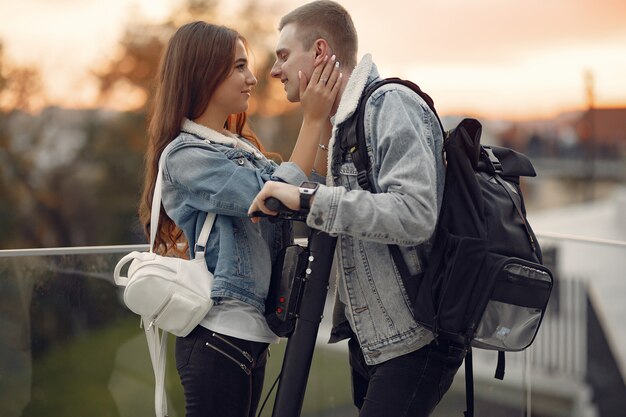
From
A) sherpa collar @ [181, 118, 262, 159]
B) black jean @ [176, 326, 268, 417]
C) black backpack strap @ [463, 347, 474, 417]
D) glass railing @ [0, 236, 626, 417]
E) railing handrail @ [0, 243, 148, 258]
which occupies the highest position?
sherpa collar @ [181, 118, 262, 159]

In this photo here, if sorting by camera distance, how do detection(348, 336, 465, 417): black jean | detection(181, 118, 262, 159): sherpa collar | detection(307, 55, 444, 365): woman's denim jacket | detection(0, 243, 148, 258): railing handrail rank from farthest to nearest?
detection(0, 243, 148, 258): railing handrail → detection(181, 118, 262, 159): sherpa collar → detection(348, 336, 465, 417): black jean → detection(307, 55, 444, 365): woman's denim jacket

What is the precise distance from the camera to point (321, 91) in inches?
84.6

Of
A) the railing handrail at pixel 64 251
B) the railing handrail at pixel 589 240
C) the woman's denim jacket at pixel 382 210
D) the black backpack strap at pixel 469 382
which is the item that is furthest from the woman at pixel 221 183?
the railing handrail at pixel 589 240

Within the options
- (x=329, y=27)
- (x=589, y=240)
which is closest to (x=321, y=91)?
(x=329, y=27)

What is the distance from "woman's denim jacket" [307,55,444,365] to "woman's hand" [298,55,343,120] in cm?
5

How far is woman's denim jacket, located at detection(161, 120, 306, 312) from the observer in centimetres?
219

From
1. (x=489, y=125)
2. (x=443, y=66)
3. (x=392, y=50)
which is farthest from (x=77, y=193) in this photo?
(x=489, y=125)

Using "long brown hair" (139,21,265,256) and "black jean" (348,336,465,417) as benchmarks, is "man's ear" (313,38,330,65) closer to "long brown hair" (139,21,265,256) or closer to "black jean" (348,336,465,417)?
"long brown hair" (139,21,265,256)

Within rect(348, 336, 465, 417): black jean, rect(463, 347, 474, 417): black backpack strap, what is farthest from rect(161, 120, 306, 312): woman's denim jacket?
rect(463, 347, 474, 417): black backpack strap

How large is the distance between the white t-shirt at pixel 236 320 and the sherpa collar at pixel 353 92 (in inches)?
16.8

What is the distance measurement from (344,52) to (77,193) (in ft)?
73.0

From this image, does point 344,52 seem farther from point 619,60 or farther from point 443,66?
point 619,60

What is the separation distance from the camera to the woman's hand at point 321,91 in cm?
215

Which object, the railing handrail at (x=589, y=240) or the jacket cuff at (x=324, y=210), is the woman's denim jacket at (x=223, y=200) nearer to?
the jacket cuff at (x=324, y=210)
